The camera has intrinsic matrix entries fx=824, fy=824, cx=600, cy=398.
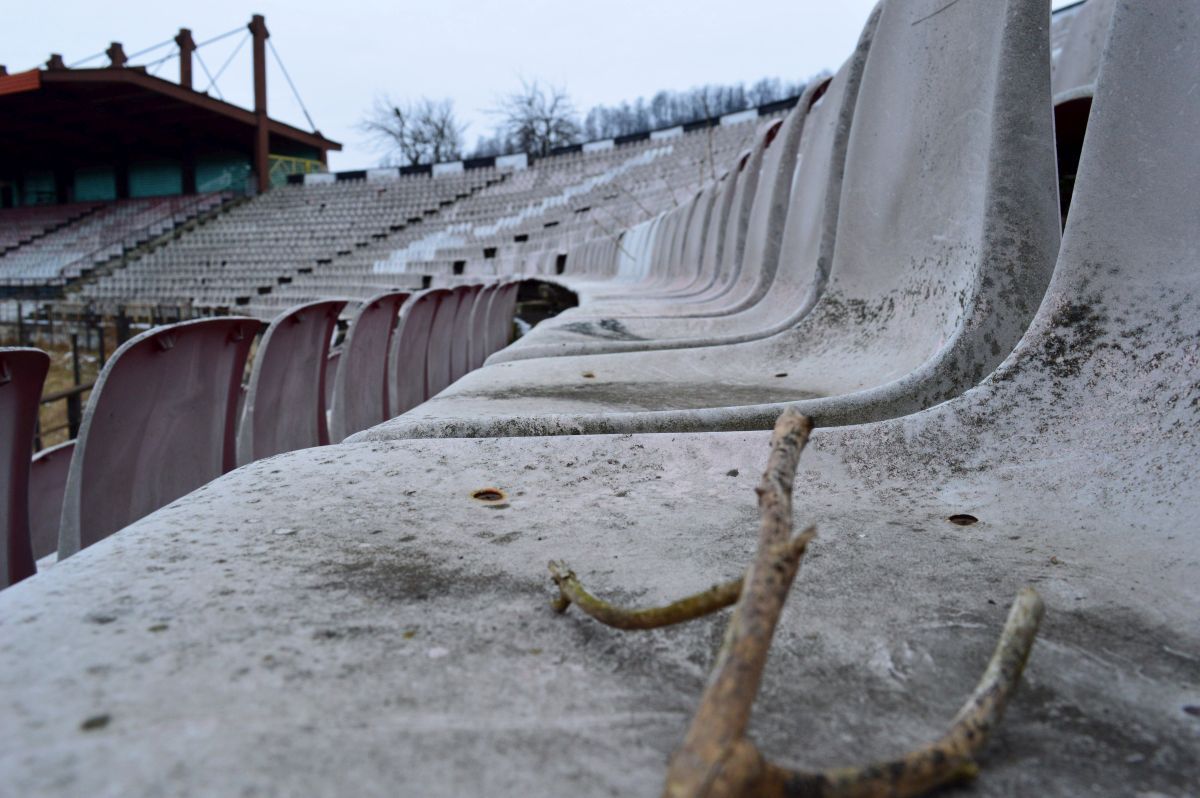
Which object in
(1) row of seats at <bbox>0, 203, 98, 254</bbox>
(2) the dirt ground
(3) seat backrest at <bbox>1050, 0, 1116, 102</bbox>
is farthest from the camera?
→ (1) row of seats at <bbox>0, 203, 98, 254</bbox>

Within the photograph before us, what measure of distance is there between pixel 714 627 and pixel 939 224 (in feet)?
3.14

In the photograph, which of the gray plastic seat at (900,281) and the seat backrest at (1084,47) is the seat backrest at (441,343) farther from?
the seat backrest at (1084,47)

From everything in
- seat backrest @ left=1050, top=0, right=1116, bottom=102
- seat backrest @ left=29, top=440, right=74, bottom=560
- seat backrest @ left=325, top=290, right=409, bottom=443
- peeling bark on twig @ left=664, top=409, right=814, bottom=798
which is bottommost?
seat backrest @ left=29, top=440, right=74, bottom=560

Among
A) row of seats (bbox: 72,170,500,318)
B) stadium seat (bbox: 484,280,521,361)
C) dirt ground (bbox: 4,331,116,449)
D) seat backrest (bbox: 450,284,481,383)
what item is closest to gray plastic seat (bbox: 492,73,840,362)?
seat backrest (bbox: 450,284,481,383)

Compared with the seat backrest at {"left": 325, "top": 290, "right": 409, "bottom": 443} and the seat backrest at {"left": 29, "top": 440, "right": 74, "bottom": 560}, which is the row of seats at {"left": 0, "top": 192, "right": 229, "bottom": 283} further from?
the seat backrest at {"left": 325, "top": 290, "right": 409, "bottom": 443}

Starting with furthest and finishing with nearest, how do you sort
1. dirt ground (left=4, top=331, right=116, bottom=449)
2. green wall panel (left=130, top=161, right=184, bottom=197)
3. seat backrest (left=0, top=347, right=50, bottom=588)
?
green wall panel (left=130, top=161, right=184, bottom=197), dirt ground (left=4, top=331, right=116, bottom=449), seat backrest (left=0, top=347, right=50, bottom=588)

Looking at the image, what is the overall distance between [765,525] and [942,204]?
3.44ft

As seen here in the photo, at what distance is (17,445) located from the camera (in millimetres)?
1246

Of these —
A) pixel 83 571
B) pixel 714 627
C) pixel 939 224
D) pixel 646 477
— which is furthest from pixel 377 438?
pixel 939 224

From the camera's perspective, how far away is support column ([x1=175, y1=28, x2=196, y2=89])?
21.4m

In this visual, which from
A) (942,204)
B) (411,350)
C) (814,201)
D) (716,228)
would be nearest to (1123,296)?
(942,204)

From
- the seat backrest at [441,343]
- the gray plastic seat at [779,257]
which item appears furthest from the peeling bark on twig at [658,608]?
the seat backrest at [441,343]

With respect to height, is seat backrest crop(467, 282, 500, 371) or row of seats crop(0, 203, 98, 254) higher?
row of seats crop(0, 203, 98, 254)

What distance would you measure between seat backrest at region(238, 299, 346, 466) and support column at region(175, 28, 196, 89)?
2315cm
